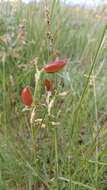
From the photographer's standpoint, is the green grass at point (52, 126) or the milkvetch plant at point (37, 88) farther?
the green grass at point (52, 126)

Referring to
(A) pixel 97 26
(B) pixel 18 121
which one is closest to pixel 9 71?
(B) pixel 18 121

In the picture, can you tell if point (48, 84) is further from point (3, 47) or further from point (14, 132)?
point (3, 47)

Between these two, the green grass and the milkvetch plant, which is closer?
the milkvetch plant

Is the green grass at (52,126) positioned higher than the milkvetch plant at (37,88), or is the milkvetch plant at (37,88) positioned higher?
Result: the milkvetch plant at (37,88)

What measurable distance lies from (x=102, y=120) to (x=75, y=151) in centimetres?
40

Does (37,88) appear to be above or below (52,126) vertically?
above

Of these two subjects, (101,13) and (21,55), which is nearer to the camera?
(21,55)

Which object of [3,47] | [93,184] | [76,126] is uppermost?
[3,47]

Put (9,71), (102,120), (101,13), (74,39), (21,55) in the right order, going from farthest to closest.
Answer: (101,13) → (74,39) → (21,55) → (9,71) → (102,120)

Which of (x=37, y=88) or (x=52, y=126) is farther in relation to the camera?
(x=52, y=126)

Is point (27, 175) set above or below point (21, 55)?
below

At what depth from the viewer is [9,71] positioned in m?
1.86

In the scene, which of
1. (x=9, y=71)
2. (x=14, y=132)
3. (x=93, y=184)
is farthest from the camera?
(x=9, y=71)

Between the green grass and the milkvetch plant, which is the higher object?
the milkvetch plant
